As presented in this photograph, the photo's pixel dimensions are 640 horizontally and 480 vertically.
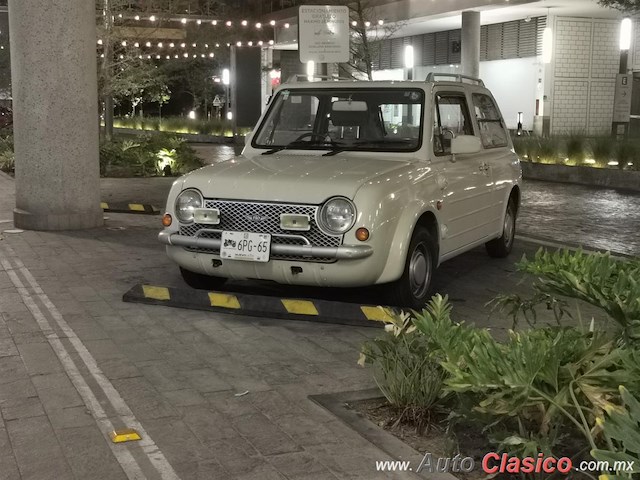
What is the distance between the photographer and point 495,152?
9086 mm

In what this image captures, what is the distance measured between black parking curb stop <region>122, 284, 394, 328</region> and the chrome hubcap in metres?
0.41

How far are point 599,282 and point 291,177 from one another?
2.94 meters

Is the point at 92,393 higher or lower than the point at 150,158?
lower

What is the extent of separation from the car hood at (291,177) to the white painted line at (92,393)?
→ 148cm

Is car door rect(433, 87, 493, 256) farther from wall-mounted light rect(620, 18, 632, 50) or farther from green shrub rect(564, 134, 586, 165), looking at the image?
wall-mounted light rect(620, 18, 632, 50)

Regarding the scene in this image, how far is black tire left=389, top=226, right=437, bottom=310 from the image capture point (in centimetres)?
686

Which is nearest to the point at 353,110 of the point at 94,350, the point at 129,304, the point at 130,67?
the point at 129,304

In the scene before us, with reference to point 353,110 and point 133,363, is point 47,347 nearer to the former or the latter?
point 133,363

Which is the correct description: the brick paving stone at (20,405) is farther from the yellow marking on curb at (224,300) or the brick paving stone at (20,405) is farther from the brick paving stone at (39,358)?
the yellow marking on curb at (224,300)

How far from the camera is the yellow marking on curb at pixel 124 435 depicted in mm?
4410

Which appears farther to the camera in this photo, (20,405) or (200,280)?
(200,280)

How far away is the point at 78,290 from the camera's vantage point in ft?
25.8

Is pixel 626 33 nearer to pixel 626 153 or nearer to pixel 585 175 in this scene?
pixel 626 153

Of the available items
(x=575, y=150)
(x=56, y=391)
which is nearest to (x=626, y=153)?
(x=575, y=150)
